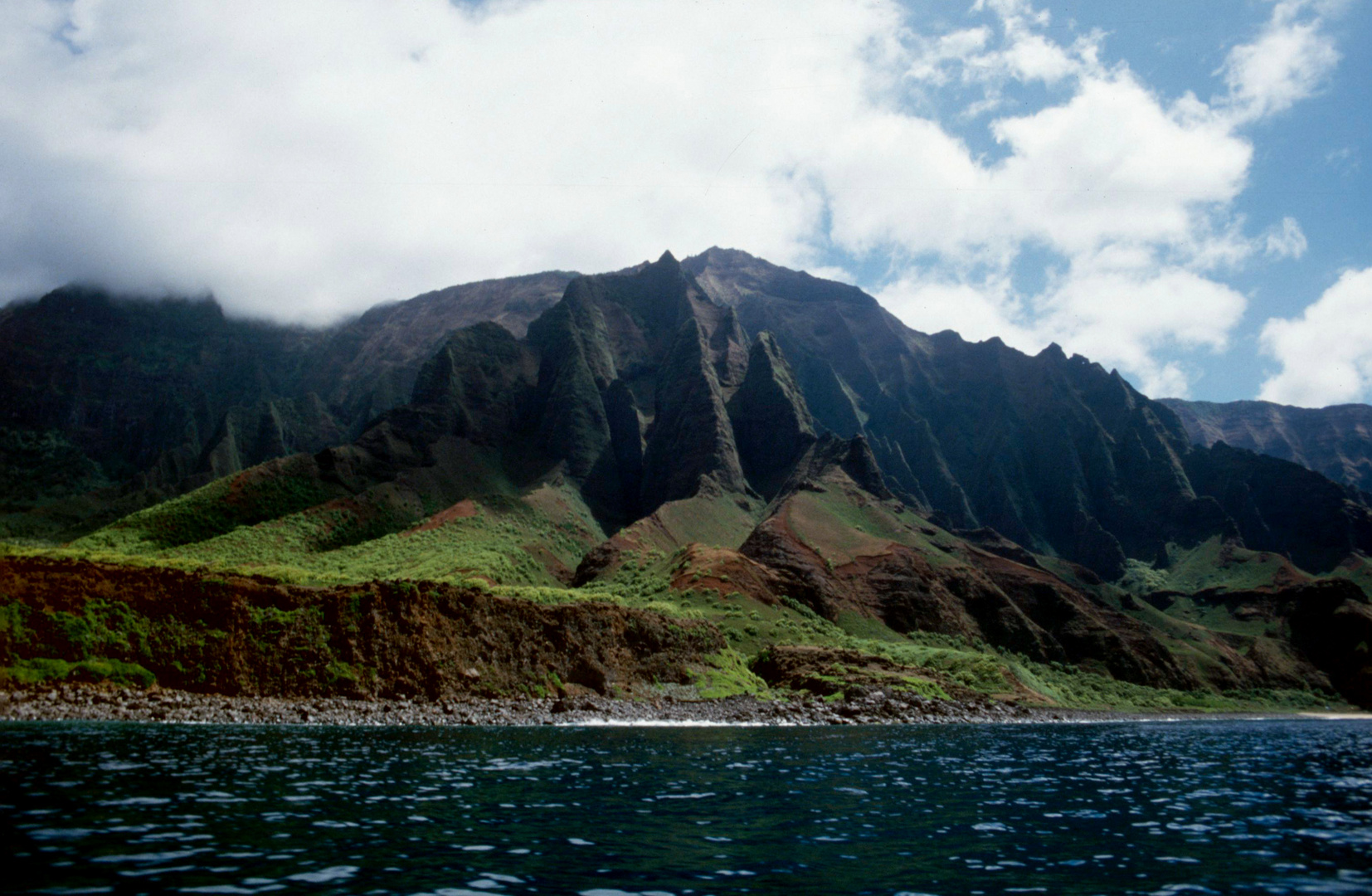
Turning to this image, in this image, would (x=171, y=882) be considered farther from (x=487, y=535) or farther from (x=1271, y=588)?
(x=1271, y=588)

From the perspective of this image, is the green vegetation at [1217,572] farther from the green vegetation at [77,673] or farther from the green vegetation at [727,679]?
the green vegetation at [77,673]

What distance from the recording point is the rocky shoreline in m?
46.7

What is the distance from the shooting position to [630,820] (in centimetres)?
2264

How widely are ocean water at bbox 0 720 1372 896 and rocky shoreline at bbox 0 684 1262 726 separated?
7.48 m

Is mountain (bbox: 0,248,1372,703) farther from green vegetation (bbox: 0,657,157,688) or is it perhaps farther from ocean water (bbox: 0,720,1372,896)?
ocean water (bbox: 0,720,1372,896)

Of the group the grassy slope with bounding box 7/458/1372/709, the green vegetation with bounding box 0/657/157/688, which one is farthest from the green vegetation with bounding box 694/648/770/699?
the green vegetation with bounding box 0/657/157/688

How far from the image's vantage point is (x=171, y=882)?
1410 cm

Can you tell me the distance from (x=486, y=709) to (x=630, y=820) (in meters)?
38.4

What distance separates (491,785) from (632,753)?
43.6 feet

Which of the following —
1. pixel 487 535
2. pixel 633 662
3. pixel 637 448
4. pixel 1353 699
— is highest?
pixel 637 448

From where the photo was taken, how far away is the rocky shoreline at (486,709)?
4669cm

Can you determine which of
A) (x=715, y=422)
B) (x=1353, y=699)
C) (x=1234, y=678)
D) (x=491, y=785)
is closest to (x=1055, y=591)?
(x=1234, y=678)

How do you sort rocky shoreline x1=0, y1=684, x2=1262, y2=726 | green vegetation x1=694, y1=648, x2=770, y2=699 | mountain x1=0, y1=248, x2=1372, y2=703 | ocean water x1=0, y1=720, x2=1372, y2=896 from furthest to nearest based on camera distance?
1. mountain x1=0, y1=248, x2=1372, y2=703
2. green vegetation x1=694, y1=648, x2=770, y2=699
3. rocky shoreline x1=0, y1=684, x2=1262, y2=726
4. ocean water x1=0, y1=720, x2=1372, y2=896

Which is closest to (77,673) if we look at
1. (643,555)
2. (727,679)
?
(727,679)
